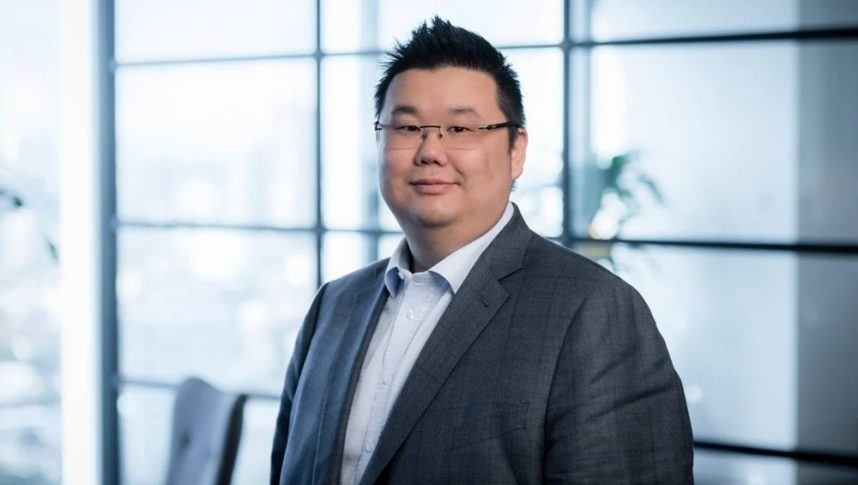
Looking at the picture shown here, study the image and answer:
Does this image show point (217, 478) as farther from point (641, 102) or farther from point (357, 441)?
point (641, 102)

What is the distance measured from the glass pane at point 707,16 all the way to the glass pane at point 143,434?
2123mm

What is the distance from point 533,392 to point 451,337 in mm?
176

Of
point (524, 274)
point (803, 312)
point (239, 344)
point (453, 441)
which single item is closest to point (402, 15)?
point (239, 344)

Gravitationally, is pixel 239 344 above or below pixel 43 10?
below

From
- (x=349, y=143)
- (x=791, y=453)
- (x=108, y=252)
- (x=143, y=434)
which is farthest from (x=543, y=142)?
(x=143, y=434)

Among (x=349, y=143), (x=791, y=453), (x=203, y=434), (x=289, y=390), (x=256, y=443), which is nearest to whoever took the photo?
(x=289, y=390)

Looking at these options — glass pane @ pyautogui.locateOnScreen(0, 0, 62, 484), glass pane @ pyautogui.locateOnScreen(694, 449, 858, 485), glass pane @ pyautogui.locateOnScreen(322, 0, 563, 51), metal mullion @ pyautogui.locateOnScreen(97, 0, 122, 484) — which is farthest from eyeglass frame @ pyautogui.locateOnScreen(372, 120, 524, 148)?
glass pane @ pyautogui.locateOnScreen(0, 0, 62, 484)

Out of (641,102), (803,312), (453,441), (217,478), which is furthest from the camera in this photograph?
(641,102)

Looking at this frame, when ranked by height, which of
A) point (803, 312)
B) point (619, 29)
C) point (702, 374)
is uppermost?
point (619, 29)

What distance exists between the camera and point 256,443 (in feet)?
11.3

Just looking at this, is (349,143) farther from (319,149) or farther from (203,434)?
(203,434)

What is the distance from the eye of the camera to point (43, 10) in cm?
373

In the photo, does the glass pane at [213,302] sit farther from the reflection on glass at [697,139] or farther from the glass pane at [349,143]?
the reflection on glass at [697,139]

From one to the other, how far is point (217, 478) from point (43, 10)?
7.42 ft
